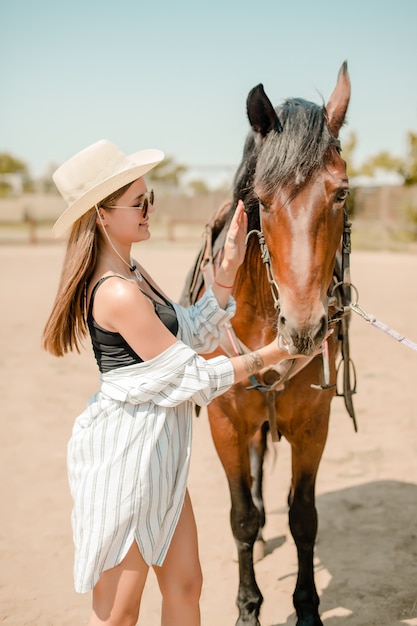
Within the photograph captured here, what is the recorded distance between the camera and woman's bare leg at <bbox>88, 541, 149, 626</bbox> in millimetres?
1994

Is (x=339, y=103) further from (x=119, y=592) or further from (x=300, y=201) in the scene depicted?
(x=119, y=592)

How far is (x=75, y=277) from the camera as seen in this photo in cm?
208

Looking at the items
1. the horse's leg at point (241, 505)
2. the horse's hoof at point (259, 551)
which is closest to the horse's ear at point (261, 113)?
the horse's leg at point (241, 505)

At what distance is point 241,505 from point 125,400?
133 cm

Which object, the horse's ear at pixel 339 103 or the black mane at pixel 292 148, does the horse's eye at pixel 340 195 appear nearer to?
the black mane at pixel 292 148

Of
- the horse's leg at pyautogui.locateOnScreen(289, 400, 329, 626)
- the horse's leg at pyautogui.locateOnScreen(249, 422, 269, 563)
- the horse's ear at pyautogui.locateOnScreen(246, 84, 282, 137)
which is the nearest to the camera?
the horse's ear at pyautogui.locateOnScreen(246, 84, 282, 137)

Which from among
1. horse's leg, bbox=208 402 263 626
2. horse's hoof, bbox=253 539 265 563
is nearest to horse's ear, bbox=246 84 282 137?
horse's leg, bbox=208 402 263 626

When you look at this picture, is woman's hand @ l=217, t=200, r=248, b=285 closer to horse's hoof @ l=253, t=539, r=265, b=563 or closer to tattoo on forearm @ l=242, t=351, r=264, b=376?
tattoo on forearm @ l=242, t=351, r=264, b=376

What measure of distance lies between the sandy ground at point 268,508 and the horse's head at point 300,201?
71.8 inches

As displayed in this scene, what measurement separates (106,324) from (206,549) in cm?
223

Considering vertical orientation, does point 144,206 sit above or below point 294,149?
below

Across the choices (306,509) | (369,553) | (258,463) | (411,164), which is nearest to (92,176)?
(306,509)

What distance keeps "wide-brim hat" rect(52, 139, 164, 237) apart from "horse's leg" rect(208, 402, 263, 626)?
1.32 meters

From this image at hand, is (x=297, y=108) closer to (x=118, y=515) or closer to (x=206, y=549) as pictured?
(x=118, y=515)
